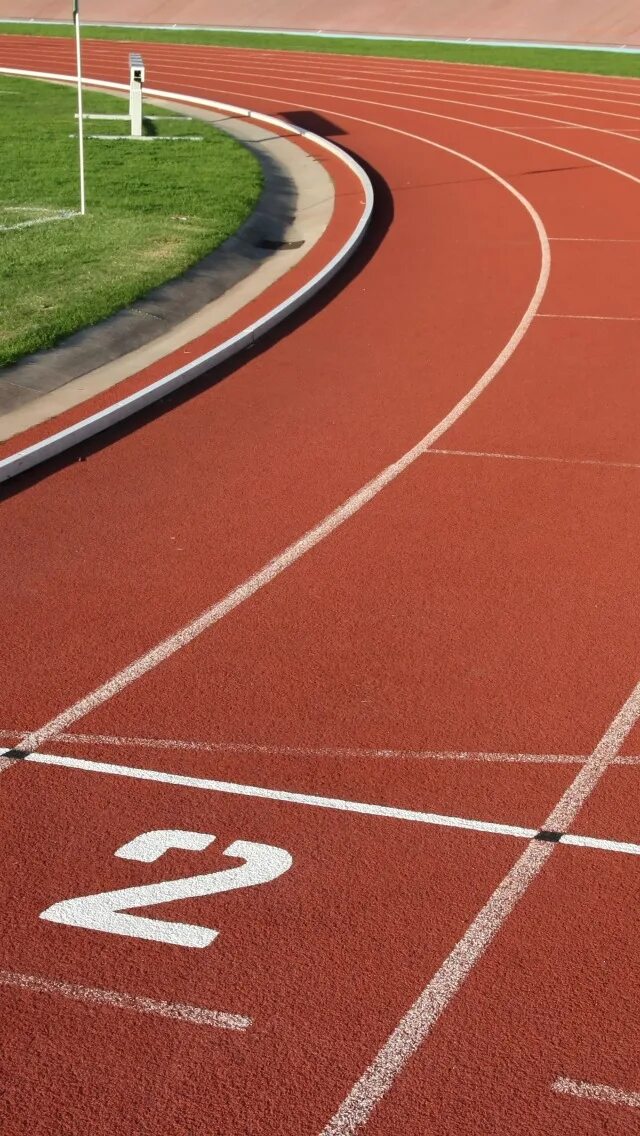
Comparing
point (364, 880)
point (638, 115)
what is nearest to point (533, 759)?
point (364, 880)

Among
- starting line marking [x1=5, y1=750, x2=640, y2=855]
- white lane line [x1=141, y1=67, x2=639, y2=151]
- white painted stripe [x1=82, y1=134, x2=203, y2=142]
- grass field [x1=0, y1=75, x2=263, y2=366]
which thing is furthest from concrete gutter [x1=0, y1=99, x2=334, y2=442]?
white lane line [x1=141, y1=67, x2=639, y2=151]

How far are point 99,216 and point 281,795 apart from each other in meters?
12.6

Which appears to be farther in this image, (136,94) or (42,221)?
(136,94)

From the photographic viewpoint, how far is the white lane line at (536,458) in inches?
389

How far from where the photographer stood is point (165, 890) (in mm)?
5176

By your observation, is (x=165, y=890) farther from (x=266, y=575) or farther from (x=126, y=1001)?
(x=266, y=575)

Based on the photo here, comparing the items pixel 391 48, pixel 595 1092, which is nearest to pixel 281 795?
pixel 595 1092

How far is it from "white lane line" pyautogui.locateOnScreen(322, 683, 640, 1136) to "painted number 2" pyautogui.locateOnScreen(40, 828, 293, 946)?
781 mm

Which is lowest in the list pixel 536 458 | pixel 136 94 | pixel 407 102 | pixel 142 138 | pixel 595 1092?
pixel 595 1092

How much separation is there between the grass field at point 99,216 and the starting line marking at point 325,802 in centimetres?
605

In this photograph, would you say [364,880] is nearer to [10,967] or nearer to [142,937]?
[142,937]

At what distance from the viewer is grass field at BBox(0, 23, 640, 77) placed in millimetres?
43562

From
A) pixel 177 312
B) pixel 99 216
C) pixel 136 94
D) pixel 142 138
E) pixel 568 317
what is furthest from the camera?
pixel 142 138

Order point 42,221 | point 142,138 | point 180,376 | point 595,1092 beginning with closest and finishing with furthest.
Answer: point 595,1092 → point 180,376 → point 42,221 → point 142,138
